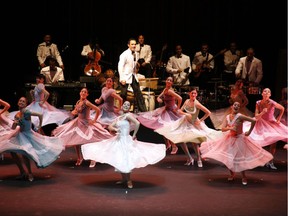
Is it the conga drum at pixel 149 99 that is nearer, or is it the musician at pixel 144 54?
the conga drum at pixel 149 99

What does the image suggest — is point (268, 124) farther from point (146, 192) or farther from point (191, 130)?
point (146, 192)

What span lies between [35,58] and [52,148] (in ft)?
22.7

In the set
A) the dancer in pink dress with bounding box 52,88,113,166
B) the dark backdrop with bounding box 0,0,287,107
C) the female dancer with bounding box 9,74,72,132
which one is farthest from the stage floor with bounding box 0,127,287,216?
the dark backdrop with bounding box 0,0,287,107

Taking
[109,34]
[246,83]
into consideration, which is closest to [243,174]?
[246,83]

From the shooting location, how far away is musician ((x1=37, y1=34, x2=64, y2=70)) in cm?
1427

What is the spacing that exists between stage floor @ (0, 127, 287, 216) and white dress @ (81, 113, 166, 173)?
378 mm

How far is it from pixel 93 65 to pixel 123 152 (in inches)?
262

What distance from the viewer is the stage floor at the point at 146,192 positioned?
715cm

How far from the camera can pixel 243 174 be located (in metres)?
8.56

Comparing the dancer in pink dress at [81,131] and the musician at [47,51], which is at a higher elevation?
the musician at [47,51]

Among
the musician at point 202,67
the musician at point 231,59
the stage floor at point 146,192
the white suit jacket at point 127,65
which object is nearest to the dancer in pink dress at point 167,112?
the stage floor at point 146,192

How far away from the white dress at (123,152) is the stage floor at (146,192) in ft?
1.24

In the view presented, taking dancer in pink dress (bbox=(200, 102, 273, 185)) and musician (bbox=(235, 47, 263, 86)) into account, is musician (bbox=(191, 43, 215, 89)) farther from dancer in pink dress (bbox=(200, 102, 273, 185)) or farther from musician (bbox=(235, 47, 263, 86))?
dancer in pink dress (bbox=(200, 102, 273, 185))

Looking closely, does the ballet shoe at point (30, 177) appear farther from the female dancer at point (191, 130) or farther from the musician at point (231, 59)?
the musician at point (231, 59)
